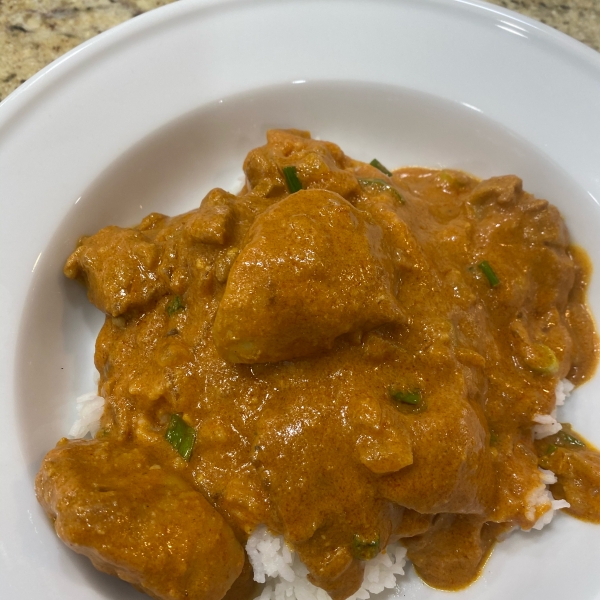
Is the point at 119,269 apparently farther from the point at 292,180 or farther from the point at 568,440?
the point at 568,440

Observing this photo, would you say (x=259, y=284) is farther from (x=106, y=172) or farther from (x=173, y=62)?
(x=173, y=62)

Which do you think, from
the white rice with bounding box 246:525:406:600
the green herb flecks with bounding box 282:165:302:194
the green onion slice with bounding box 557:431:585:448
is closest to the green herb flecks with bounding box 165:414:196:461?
the white rice with bounding box 246:525:406:600

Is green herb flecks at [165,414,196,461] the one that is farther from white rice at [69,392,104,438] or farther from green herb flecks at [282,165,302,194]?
green herb flecks at [282,165,302,194]

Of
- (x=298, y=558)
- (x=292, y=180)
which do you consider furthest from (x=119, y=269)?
(x=298, y=558)

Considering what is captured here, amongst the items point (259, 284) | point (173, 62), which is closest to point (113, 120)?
point (173, 62)

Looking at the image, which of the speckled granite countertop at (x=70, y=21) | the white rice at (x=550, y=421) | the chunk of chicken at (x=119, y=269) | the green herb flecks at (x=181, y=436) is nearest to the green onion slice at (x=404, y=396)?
the white rice at (x=550, y=421)

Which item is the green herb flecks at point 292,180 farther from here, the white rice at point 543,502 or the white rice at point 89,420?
the white rice at point 543,502
